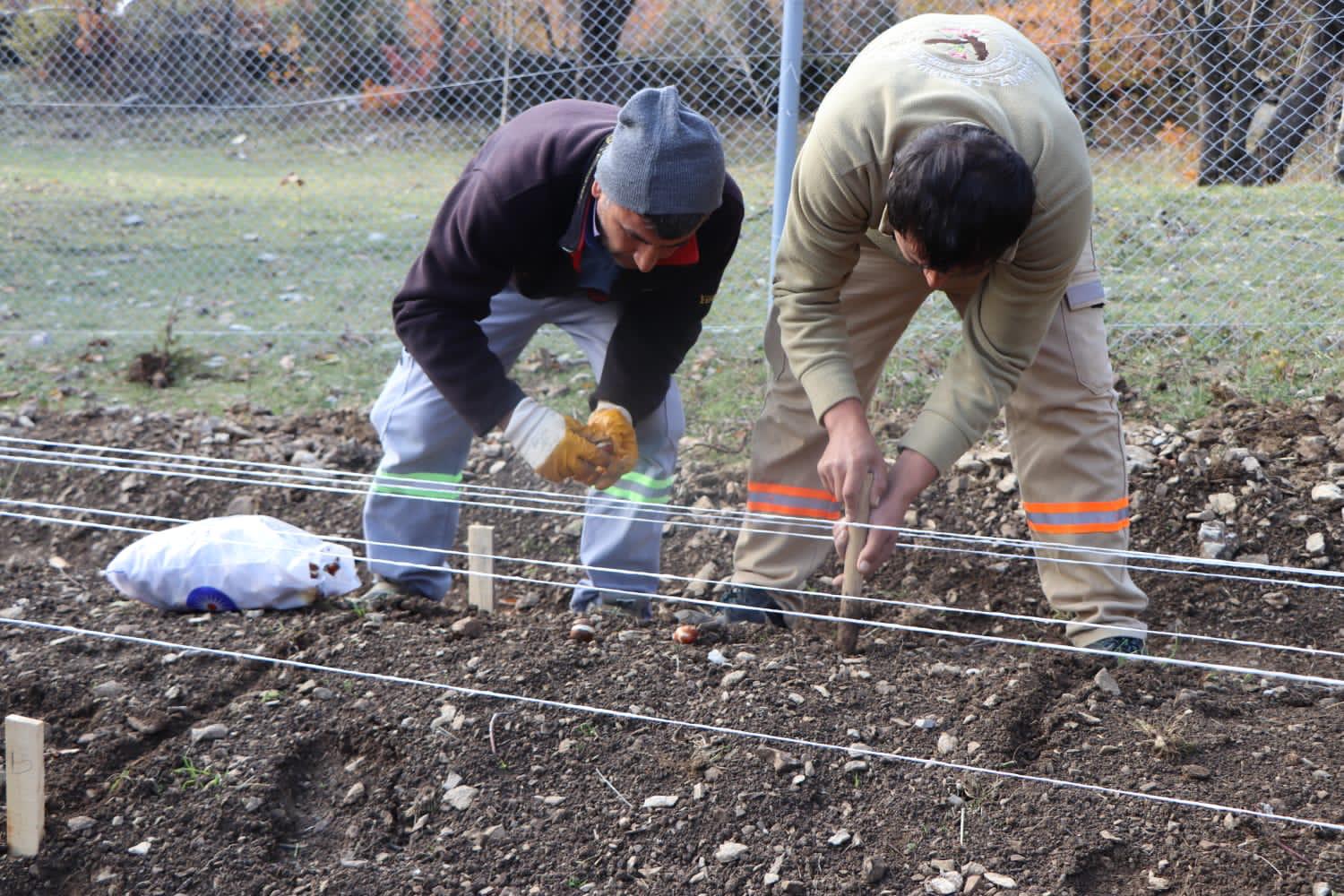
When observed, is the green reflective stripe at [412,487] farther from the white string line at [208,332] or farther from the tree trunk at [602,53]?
the tree trunk at [602,53]

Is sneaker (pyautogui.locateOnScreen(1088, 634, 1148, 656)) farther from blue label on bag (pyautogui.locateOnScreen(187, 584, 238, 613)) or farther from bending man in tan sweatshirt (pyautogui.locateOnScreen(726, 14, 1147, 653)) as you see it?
blue label on bag (pyautogui.locateOnScreen(187, 584, 238, 613))

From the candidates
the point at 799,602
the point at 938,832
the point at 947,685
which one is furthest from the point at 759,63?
the point at 938,832

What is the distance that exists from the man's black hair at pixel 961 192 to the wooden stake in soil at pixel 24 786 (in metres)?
1.83

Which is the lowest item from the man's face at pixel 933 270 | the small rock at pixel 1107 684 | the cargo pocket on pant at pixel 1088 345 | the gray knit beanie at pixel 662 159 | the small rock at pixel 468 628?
the small rock at pixel 468 628

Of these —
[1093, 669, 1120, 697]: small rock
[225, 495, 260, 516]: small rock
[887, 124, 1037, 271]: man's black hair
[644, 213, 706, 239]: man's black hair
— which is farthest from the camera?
[225, 495, 260, 516]: small rock

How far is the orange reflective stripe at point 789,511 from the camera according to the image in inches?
122

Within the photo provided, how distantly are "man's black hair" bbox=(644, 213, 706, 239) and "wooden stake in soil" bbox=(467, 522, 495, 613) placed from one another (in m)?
1.06

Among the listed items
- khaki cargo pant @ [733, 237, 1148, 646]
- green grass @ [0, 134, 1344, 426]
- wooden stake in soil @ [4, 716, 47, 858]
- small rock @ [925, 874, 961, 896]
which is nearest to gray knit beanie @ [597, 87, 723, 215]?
khaki cargo pant @ [733, 237, 1148, 646]

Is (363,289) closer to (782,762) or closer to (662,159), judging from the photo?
(662,159)

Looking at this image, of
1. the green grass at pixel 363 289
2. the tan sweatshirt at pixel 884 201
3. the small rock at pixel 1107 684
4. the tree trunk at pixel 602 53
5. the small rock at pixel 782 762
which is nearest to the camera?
the tan sweatshirt at pixel 884 201

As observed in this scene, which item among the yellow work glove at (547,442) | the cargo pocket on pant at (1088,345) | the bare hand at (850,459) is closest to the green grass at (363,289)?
the cargo pocket on pant at (1088,345)

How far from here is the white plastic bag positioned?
312 cm

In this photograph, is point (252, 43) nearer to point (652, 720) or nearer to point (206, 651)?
point (206, 651)

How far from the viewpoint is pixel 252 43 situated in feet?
24.9
